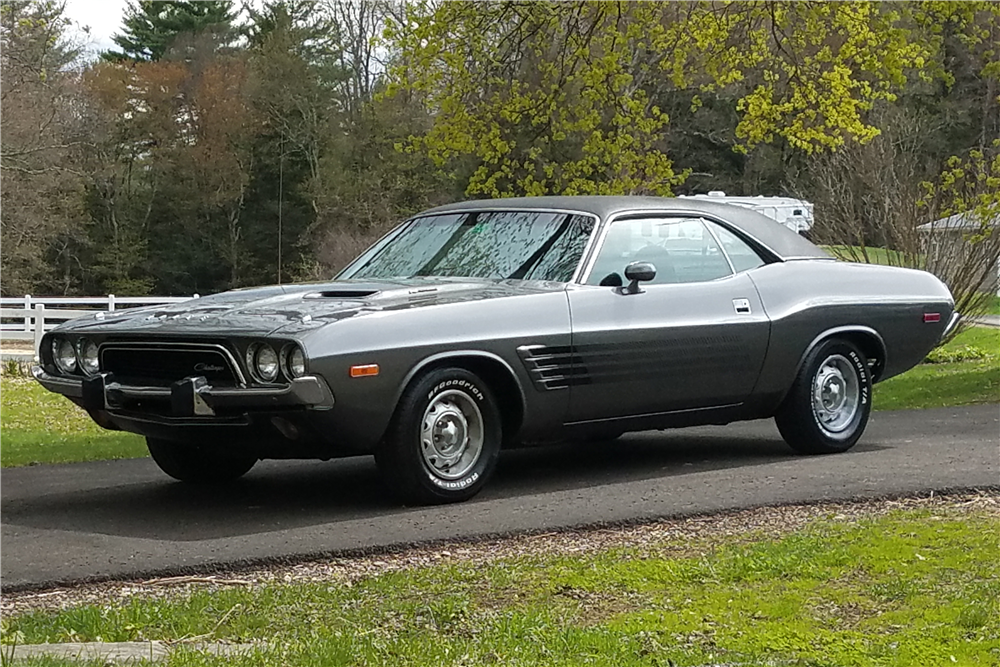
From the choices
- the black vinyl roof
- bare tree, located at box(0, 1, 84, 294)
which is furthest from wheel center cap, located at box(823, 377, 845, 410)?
bare tree, located at box(0, 1, 84, 294)

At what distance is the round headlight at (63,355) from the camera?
7.17 m

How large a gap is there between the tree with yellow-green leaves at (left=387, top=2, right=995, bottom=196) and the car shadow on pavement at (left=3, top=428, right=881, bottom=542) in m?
6.85

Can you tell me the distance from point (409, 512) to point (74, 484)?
240cm

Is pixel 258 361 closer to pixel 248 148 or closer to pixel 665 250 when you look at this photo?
pixel 665 250

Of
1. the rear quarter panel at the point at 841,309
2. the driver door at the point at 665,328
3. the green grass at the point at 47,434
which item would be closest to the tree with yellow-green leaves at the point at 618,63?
the green grass at the point at 47,434

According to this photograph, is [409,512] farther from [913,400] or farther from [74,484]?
[913,400]

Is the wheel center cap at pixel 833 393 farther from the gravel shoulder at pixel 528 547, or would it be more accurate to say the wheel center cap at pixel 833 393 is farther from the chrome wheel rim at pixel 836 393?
the gravel shoulder at pixel 528 547

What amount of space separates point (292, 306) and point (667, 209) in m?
2.60

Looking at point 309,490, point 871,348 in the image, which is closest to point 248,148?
point 871,348

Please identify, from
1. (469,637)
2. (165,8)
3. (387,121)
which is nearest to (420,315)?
(469,637)

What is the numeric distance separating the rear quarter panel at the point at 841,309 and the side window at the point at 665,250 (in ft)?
1.13

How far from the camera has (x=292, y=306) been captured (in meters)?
6.86

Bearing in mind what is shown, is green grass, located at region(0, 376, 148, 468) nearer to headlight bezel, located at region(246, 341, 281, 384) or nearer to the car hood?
the car hood

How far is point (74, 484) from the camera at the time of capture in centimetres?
809
